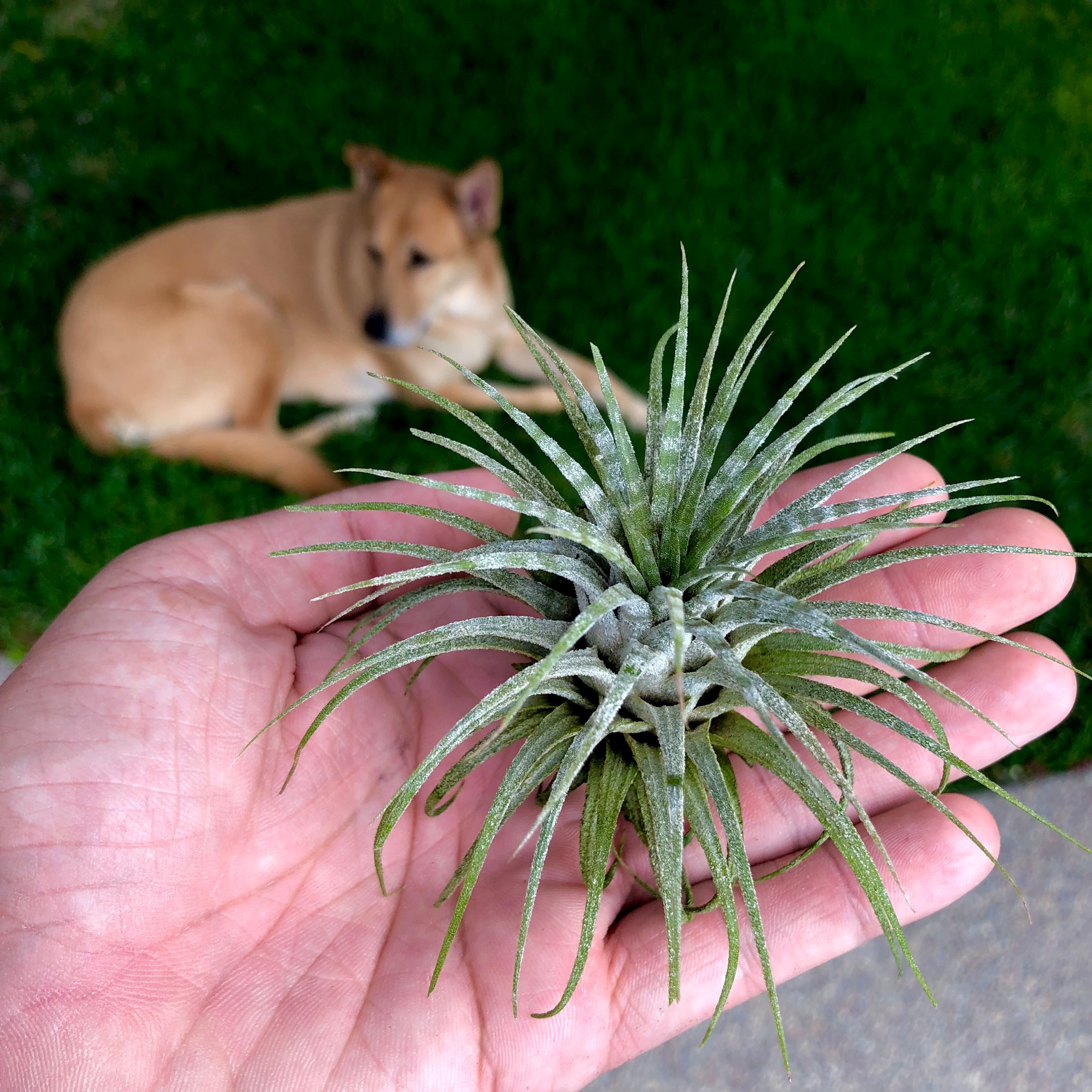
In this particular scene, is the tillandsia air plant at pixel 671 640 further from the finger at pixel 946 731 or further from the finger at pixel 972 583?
the finger at pixel 972 583

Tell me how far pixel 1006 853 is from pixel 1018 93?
3216mm

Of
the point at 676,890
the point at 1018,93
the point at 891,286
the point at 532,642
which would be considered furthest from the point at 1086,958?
the point at 1018,93

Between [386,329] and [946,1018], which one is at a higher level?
[386,329]

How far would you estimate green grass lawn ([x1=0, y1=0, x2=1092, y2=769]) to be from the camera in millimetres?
3279

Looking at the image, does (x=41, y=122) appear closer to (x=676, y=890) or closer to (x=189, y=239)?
(x=189, y=239)

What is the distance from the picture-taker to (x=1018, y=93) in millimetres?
3877

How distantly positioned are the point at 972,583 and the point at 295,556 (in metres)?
1.55

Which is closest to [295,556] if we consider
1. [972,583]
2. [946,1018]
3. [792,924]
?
[792,924]

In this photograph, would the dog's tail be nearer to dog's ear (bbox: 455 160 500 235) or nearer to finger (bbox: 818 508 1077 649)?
dog's ear (bbox: 455 160 500 235)

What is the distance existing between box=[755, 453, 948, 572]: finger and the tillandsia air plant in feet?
1.84

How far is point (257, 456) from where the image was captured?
319 cm

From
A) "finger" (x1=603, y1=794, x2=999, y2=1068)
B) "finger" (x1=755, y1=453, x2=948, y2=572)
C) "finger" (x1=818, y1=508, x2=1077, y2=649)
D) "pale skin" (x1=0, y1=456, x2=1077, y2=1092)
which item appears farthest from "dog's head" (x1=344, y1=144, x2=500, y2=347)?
"finger" (x1=603, y1=794, x2=999, y2=1068)

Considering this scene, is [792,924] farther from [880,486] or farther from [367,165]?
[367,165]

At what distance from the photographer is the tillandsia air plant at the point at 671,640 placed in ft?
4.31
